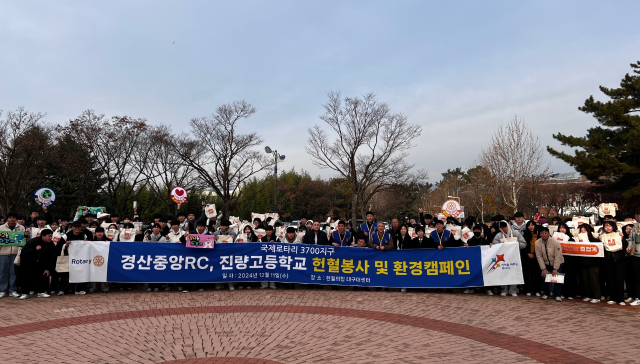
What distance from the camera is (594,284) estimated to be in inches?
379

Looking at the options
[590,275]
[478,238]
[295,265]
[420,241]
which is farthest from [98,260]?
[590,275]

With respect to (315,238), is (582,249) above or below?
below

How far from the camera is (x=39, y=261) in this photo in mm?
10008

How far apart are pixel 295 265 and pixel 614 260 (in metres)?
7.42

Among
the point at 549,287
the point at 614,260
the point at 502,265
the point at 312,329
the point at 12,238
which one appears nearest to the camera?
the point at 312,329

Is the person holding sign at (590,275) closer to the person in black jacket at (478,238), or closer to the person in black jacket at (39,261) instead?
the person in black jacket at (478,238)

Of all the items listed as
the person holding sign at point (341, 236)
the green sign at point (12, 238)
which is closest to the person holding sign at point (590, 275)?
the person holding sign at point (341, 236)

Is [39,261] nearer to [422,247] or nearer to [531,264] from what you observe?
[422,247]

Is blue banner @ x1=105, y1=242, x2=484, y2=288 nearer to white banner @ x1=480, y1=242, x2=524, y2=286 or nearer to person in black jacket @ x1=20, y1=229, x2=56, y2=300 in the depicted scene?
white banner @ x1=480, y1=242, x2=524, y2=286

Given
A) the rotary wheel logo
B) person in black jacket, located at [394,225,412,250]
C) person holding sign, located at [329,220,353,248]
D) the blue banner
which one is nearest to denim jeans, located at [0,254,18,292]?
the rotary wheel logo

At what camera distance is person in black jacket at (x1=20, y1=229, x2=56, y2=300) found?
32.5ft

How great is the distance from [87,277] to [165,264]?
6.05 ft

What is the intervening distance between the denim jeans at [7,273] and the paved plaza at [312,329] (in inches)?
23.8

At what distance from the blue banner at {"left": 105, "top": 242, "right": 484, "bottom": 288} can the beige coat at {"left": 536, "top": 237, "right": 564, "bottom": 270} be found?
52.0 inches
